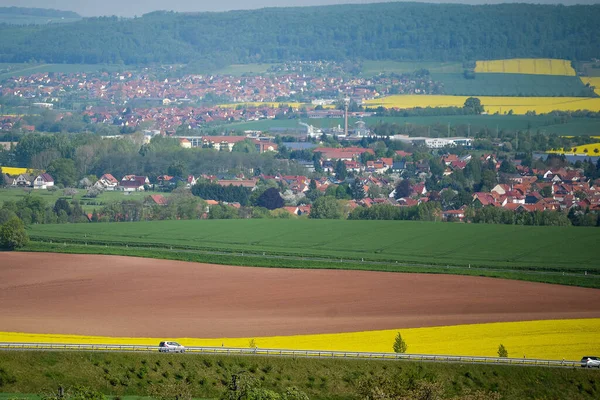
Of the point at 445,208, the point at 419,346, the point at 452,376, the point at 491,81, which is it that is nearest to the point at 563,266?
the point at 419,346

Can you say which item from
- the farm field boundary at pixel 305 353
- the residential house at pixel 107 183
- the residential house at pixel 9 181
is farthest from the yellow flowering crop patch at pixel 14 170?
the farm field boundary at pixel 305 353

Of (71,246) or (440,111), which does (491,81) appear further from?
(71,246)

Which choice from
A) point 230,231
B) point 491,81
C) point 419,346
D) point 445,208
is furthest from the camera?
point 491,81

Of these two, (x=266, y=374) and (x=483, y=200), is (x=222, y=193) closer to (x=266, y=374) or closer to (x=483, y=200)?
(x=483, y=200)

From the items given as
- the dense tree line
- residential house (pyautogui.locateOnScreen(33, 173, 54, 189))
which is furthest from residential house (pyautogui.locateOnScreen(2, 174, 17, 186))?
the dense tree line

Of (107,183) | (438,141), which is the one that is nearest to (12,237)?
(107,183)

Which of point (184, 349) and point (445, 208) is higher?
point (184, 349)

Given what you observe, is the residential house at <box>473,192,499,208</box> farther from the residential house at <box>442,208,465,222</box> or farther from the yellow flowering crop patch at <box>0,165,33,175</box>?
the yellow flowering crop patch at <box>0,165,33,175</box>

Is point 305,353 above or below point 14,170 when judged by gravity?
above
